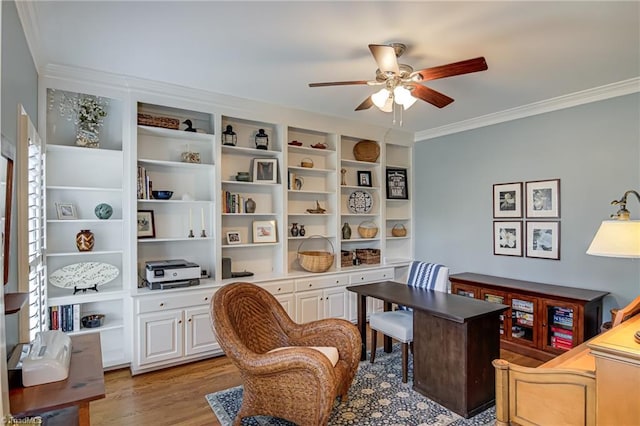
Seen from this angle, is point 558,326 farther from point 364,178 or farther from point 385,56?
point 385,56

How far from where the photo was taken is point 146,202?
11.6 ft

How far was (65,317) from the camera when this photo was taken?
10.2ft

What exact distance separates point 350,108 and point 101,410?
3504mm

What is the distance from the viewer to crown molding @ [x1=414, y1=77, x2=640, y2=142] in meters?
3.32

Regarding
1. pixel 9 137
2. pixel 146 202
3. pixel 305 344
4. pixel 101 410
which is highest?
pixel 9 137

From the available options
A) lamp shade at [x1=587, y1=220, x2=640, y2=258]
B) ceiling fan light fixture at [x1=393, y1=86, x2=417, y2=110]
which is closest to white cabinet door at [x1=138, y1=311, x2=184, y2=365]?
ceiling fan light fixture at [x1=393, y1=86, x2=417, y2=110]

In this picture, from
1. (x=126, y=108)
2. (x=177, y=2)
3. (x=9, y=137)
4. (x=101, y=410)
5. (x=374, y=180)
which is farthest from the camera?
(x=374, y=180)

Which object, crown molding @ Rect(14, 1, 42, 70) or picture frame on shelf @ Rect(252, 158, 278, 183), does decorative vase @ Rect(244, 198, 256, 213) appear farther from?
crown molding @ Rect(14, 1, 42, 70)

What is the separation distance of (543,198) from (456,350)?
220 cm

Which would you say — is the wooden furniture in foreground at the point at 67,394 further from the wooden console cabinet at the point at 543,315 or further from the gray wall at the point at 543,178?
the gray wall at the point at 543,178

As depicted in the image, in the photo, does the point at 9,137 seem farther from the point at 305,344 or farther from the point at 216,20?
the point at 305,344

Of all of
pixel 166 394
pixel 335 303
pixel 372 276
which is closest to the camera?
pixel 166 394

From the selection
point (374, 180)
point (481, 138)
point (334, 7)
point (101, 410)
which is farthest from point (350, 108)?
point (101, 410)

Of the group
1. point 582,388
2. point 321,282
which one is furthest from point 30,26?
point 582,388
